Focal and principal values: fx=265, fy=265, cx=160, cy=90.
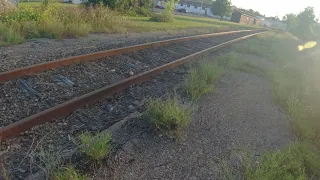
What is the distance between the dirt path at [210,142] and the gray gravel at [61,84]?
5.91ft

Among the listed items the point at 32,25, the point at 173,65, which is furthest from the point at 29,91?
the point at 32,25

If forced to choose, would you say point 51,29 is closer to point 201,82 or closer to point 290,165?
point 201,82

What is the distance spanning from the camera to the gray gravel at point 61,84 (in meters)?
4.30

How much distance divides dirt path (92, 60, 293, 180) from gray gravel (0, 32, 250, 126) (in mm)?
1800

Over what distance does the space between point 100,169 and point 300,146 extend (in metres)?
3.33

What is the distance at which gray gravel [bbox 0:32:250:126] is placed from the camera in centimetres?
430

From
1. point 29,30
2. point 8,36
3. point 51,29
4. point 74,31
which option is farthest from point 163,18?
point 8,36

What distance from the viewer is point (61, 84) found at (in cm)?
546

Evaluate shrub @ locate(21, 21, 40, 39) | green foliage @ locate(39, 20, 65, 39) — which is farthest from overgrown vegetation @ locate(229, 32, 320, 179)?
shrub @ locate(21, 21, 40, 39)

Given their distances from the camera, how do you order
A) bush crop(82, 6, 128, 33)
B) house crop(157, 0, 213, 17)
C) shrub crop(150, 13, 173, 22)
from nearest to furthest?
bush crop(82, 6, 128, 33) < shrub crop(150, 13, 173, 22) < house crop(157, 0, 213, 17)

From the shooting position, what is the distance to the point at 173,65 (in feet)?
27.4

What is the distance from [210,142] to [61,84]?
3.23 m

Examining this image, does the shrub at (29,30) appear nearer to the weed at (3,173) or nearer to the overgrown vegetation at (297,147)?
the weed at (3,173)

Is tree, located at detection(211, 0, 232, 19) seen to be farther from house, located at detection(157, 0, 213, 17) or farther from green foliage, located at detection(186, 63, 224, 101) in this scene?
green foliage, located at detection(186, 63, 224, 101)
